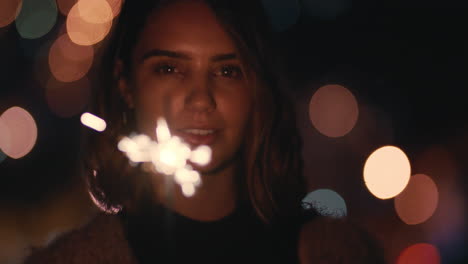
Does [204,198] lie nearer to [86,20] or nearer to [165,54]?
[165,54]

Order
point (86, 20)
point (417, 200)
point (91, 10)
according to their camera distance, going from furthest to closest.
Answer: point (86, 20), point (91, 10), point (417, 200)

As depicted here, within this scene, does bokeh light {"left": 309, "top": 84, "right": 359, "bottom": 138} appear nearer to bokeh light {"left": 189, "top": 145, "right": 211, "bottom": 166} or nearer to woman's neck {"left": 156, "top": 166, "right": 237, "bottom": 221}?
woman's neck {"left": 156, "top": 166, "right": 237, "bottom": 221}

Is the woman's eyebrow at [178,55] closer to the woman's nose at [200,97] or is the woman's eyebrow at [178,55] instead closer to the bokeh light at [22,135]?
the woman's nose at [200,97]

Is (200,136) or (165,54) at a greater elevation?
(165,54)

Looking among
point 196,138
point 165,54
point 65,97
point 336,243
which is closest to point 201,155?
point 196,138

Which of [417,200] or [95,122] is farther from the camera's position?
[417,200]

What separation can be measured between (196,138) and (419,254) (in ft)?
19.7

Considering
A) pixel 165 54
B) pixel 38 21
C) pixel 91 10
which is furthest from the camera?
pixel 91 10

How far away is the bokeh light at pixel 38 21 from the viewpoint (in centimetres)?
943

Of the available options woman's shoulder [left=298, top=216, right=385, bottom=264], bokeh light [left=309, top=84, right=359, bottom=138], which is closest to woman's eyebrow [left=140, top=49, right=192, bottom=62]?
woman's shoulder [left=298, top=216, right=385, bottom=264]

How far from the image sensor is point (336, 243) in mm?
2920

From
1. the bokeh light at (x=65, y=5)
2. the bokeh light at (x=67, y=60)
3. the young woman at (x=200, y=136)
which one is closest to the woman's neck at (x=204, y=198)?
the young woman at (x=200, y=136)

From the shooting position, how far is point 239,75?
2.92 metres

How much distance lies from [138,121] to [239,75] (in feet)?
1.76
